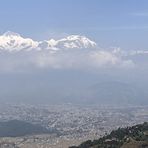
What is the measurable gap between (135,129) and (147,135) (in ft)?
86.2

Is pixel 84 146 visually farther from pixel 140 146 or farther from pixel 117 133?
pixel 140 146

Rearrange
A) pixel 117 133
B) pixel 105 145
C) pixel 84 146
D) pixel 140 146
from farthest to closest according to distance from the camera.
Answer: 1. pixel 117 133
2. pixel 84 146
3. pixel 105 145
4. pixel 140 146

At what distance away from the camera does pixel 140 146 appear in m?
134

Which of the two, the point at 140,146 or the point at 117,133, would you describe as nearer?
the point at 140,146

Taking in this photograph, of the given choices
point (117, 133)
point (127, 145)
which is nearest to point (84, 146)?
point (117, 133)

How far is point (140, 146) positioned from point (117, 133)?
4346 centimetres

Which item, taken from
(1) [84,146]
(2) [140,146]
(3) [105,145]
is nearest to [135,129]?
(1) [84,146]

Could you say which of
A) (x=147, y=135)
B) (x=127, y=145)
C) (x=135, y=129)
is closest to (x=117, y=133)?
(x=135, y=129)

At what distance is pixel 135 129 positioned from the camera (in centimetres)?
17888

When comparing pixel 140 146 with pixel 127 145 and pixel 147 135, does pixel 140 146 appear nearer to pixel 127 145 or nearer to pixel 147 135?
pixel 127 145

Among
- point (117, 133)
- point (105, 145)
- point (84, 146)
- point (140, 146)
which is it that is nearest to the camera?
point (140, 146)

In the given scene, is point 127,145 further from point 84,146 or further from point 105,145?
point 84,146

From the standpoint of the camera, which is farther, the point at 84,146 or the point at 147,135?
the point at 84,146

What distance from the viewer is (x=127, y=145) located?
13725cm
